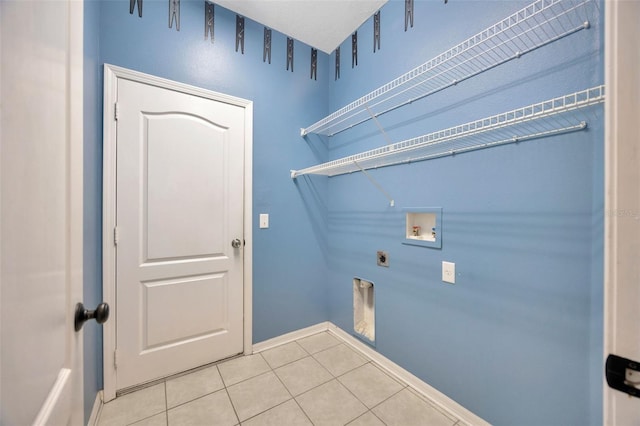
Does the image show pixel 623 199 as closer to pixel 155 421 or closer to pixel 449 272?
pixel 449 272

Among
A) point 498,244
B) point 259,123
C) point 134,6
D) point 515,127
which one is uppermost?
point 134,6

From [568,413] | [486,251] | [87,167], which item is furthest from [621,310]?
[87,167]

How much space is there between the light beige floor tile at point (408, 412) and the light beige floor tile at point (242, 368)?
0.87 meters

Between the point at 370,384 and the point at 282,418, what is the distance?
0.62m

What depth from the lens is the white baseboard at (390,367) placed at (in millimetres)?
1390

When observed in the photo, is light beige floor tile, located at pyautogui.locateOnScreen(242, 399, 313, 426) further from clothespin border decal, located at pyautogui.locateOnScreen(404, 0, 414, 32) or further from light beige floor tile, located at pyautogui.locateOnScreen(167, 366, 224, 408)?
clothespin border decal, located at pyautogui.locateOnScreen(404, 0, 414, 32)

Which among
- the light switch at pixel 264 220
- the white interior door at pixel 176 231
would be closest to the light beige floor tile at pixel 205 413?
the white interior door at pixel 176 231

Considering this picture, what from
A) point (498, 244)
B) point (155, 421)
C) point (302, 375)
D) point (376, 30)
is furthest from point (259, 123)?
point (155, 421)

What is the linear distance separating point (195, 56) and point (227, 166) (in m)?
0.84

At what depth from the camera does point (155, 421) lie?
138 centimetres

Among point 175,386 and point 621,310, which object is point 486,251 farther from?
point 175,386

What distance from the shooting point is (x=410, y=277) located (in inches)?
66.3

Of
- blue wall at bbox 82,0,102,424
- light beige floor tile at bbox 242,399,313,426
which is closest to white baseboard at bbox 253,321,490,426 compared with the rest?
light beige floor tile at bbox 242,399,313,426

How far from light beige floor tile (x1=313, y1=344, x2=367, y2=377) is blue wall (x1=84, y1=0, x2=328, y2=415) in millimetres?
364
